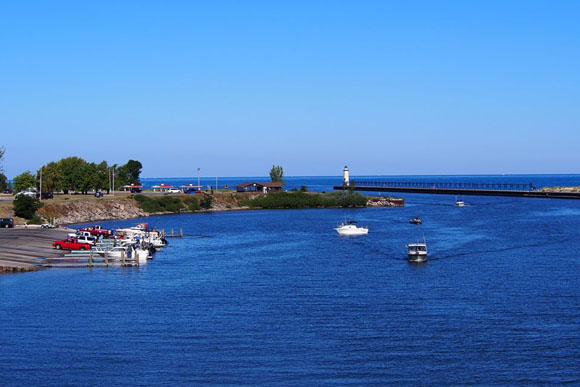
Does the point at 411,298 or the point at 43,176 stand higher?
the point at 43,176

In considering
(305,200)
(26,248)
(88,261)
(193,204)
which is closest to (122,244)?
(88,261)

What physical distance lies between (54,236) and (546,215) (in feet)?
302

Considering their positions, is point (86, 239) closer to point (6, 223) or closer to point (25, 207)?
point (6, 223)

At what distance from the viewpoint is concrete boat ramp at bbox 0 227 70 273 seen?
6418 centimetres

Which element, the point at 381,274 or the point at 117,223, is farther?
the point at 117,223

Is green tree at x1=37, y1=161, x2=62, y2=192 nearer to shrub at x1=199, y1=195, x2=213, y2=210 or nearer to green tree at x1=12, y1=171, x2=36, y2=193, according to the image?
green tree at x1=12, y1=171, x2=36, y2=193

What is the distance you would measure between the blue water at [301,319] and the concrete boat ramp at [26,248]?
15.1 feet

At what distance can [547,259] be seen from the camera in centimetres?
7025

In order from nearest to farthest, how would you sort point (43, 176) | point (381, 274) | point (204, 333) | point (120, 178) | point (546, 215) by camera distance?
point (204, 333)
point (381, 274)
point (546, 215)
point (43, 176)
point (120, 178)

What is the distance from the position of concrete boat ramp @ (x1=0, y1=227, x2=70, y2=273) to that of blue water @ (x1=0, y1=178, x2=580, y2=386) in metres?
4.61

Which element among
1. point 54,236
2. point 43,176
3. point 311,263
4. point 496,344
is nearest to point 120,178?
point 43,176

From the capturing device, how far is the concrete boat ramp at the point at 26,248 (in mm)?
64181

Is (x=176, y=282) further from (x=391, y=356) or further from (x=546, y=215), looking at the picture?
(x=546, y=215)

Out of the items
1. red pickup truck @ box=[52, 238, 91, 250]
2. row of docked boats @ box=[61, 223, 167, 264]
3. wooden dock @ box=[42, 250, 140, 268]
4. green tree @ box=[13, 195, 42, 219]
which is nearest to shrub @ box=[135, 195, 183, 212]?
green tree @ box=[13, 195, 42, 219]
